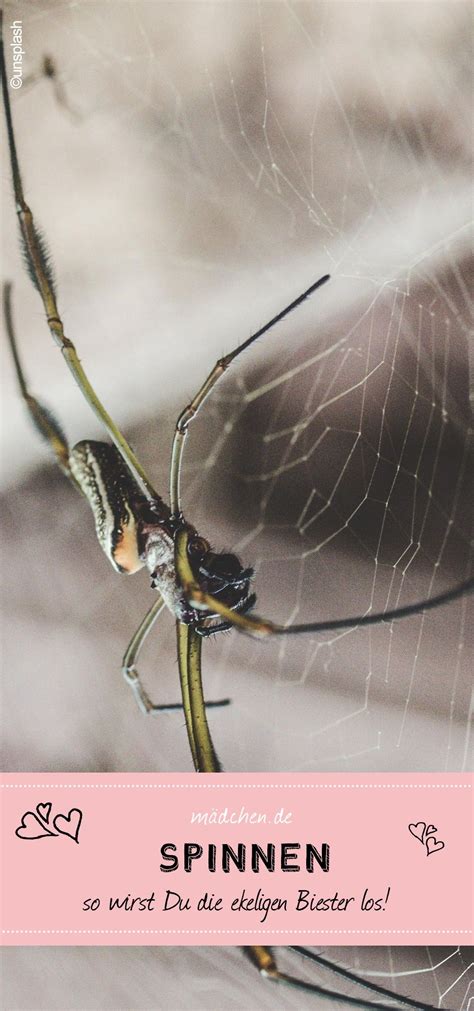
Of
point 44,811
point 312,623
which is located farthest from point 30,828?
point 312,623

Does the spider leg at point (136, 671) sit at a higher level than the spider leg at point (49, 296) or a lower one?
lower

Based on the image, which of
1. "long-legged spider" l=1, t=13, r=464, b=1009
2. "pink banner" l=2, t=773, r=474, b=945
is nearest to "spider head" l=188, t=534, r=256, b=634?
"long-legged spider" l=1, t=13, r=464, b=1009

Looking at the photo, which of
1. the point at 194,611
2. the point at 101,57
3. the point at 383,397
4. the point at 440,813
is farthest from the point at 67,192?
the point at 440,813

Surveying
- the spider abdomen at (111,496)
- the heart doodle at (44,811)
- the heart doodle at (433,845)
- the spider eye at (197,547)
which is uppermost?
the spider abdomen at (111,496)

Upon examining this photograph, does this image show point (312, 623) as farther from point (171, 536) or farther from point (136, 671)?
point (136, 671)

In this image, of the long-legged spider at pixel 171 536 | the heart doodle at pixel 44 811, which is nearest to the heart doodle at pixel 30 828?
the heart doodle at pixel 44 811

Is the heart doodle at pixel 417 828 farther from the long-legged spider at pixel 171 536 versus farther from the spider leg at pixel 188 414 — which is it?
Answer: the spider leg at pixel 188 414

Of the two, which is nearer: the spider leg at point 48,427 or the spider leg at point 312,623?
the spider leg at point 312,623
